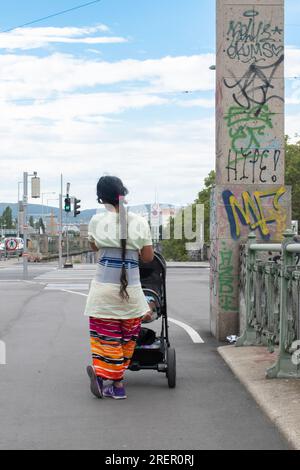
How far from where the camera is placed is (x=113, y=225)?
6836mm

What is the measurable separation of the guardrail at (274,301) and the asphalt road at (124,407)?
0.52 metres

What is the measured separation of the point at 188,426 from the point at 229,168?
5.28 metres

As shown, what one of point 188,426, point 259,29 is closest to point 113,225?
point 188,426

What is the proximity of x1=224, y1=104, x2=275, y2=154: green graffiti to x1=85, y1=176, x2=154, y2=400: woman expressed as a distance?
12.8 feet

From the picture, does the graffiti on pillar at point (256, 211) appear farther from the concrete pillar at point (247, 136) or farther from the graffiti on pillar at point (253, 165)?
the graffiti on pillar at point (253, 165)

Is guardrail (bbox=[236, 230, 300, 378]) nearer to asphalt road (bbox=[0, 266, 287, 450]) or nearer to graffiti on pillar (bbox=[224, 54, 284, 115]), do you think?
asphalt road (bbox=[0, 266, 287, 450])

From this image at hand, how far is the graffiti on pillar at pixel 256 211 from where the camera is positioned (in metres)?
10.4

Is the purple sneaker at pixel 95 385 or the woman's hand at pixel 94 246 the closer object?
the purple sneaker at pixel 95 385

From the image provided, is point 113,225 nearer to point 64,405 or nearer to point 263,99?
point 64,405

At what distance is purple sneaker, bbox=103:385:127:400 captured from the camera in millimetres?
6807

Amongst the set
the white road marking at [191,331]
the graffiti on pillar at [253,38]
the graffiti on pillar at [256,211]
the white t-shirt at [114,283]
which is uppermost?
the graffiti on pillar at [253,38]

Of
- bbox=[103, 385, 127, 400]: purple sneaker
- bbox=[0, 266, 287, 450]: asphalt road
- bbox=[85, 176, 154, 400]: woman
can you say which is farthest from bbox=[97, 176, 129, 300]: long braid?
bbox=[0, 266, 287, 450]: asphalt road

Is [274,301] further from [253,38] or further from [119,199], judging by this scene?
[253,38]

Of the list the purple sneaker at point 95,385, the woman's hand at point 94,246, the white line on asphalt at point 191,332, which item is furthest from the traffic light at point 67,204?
the purple sneaker at point 95,385
